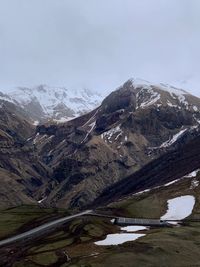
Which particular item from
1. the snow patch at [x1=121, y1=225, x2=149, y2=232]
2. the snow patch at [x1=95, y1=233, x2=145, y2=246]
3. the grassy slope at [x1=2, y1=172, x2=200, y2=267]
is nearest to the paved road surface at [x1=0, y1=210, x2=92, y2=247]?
the grassy slope at [x1=2, y1=172, x2=200, y2=267]

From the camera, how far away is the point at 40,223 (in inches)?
7672

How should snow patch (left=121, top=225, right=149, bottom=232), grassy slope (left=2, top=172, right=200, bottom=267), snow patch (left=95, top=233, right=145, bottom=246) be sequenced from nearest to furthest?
1. grassy slope (left=2, top=172, right=200, bottom=267)
2. snow patch (left=95, top=233, right=145, bottom=246)
3. snow patch (left=121, top=225, right=149, bottom=232)

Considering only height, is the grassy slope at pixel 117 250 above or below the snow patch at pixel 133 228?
below

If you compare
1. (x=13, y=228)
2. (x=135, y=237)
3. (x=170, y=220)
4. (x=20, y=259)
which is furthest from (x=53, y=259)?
(x=170, y=220)

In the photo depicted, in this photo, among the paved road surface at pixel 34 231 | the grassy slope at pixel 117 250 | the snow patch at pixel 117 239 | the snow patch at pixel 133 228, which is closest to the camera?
the grassy slope at pixel 117 250

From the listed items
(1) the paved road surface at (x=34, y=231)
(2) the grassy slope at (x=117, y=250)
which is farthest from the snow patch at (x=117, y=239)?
(1) the paved road surface at (x=34, y=231)

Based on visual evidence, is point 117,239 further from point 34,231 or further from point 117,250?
point 34,231

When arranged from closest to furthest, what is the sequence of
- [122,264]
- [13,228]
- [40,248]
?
[122,264], [40,248], [13,228]

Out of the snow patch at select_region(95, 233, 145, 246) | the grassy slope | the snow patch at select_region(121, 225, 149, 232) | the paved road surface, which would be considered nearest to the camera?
the grassy slope

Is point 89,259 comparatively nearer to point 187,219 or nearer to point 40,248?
point 40,248

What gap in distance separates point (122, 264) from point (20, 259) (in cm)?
2742

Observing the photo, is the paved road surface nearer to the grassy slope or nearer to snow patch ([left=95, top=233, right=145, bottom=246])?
the grassy slope

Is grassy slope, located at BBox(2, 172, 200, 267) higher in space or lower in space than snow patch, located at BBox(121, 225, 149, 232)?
lower

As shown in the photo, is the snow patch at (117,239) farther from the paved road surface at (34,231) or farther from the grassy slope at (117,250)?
the paved road surface at (34,231)
